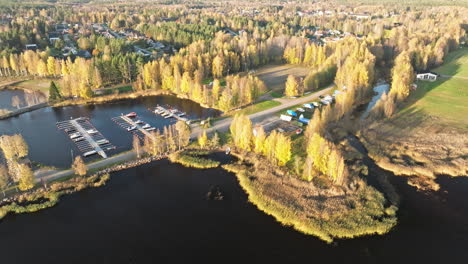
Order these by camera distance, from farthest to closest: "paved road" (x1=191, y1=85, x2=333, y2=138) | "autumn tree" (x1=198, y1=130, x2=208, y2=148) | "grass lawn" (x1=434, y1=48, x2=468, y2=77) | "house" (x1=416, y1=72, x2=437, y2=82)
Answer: "grass lawn" (x1=434, y1=48, x2=468, y2=77) < "house" (x1=416, y1=72, x2=437, y2=82) < "paved road" (x1=191, y1=85, x2=333, y2=138) < "autumn tree" (x1=198, y1=130, x2=208, y2=148)

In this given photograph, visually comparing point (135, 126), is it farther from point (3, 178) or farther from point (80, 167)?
point (3, 178)

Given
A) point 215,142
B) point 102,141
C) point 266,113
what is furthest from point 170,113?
point 266,113

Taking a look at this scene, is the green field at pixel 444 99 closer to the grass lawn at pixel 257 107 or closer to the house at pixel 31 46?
the grass lawn at pixel 257 107

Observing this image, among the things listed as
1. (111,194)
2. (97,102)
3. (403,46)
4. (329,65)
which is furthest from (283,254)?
(403,46)

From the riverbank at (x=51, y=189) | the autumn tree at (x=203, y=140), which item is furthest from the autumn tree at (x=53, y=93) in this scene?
the autumn tree at (x=203, y=140)

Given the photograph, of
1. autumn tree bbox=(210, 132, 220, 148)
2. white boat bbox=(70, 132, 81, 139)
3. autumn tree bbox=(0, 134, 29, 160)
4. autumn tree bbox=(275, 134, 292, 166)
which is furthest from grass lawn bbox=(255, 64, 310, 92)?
autumn tree bbox=(0, 134, 29, 160)

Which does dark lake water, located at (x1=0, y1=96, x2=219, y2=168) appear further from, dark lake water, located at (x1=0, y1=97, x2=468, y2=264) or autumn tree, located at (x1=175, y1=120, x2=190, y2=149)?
dark lake water, located at (x1=0, y1=97, x2=468, y2=264)
